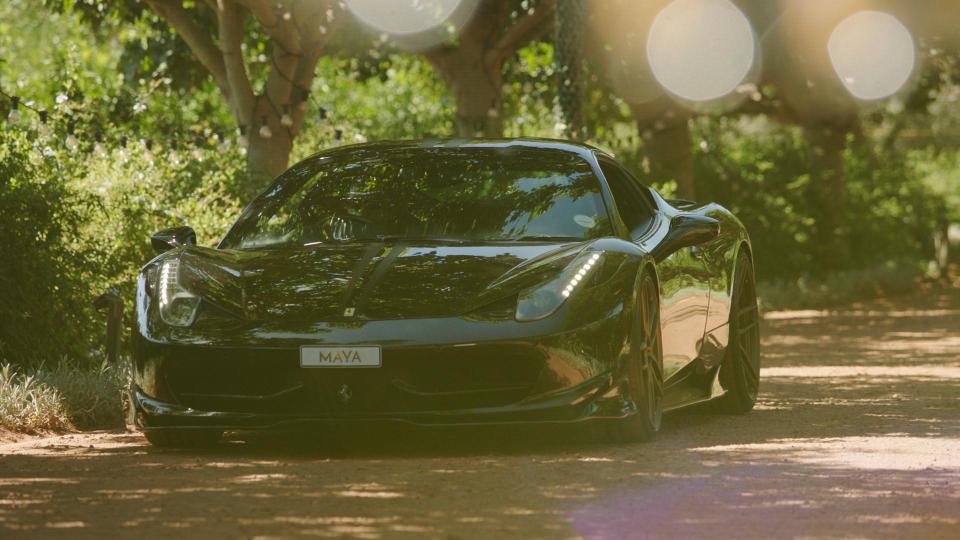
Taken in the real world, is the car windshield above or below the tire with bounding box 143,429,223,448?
above

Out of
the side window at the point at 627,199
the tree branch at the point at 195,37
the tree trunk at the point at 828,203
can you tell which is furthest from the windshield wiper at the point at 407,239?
the tree trunk at the point at 828,203

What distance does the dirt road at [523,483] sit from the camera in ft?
19.3

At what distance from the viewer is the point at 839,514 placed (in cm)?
617

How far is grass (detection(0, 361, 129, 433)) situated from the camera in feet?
30.7

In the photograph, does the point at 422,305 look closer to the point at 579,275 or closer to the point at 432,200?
the point at 579,275

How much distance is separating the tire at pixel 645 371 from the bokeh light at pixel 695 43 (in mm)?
15361

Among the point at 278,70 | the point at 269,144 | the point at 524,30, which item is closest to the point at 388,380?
the point at 269,144

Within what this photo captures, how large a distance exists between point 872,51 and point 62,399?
17596mm

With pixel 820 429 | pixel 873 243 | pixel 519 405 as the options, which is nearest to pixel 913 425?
pixel 820 429

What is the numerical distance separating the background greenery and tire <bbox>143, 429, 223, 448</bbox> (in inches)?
113

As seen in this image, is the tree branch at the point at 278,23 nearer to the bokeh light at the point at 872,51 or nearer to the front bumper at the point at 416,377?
the front bumper at the point at 416,377

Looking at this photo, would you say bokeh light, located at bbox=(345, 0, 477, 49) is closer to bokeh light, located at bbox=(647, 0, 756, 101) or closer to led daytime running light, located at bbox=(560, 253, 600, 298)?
bokeh light, located at bbox=(647, 0, 756, 101)

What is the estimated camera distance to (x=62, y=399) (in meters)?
9.68

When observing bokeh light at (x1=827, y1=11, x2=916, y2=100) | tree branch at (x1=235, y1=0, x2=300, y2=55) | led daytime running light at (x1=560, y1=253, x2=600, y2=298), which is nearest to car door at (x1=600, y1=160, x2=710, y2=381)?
led daytime running light at (x1=560, y1=253, x2=600, y2=298)
